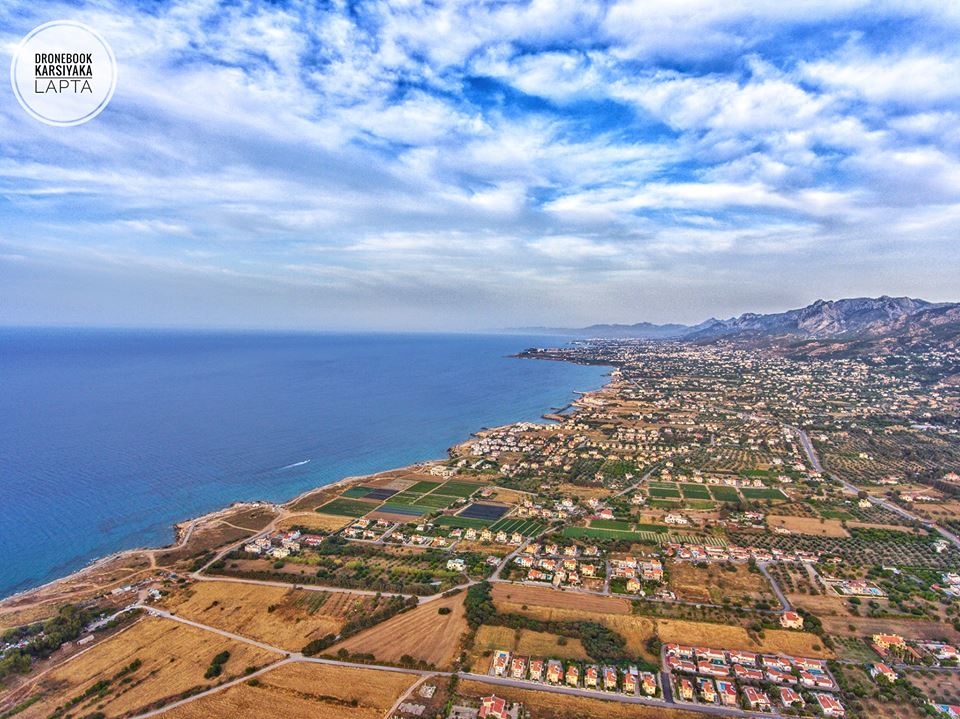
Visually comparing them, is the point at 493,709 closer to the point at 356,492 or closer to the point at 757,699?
the point at 757,699

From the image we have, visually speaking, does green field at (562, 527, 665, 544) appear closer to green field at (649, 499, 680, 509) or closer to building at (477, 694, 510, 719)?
green field at (649, 499, 680, 509)

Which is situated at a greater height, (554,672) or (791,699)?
(554,672)

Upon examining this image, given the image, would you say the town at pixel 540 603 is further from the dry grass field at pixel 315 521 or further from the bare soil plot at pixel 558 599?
the dry grass field at pixel 315 521

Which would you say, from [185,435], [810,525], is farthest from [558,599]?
[185,435]

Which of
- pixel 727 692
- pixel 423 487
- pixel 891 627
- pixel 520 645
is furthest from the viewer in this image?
pixel 423 487

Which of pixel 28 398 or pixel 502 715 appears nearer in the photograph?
pixel 502 715

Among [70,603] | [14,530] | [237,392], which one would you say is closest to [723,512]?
[70,603]

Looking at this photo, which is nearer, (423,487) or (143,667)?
(143,667)

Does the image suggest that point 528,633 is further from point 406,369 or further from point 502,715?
point 406,369
